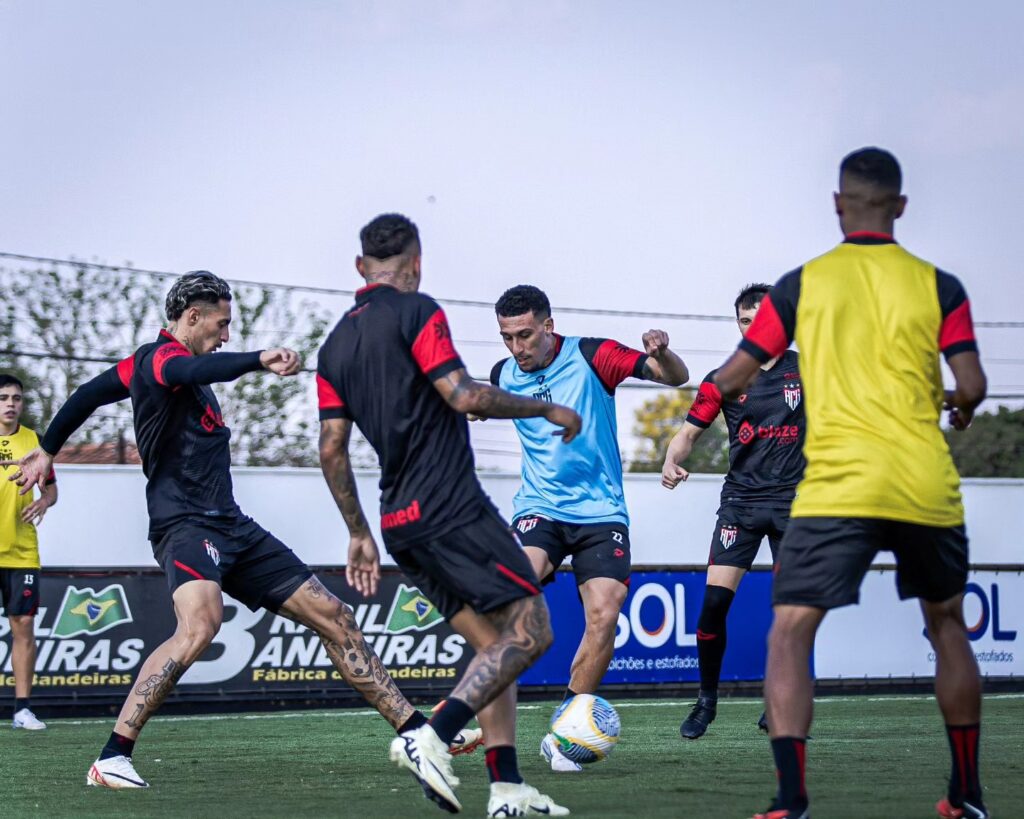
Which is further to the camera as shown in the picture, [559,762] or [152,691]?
[559,762]

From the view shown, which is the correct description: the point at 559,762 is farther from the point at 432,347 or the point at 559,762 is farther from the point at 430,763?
the point at 432,347

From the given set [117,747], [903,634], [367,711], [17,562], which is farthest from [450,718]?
[903,634]

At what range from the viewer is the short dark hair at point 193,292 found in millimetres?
6824

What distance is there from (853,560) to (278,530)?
11430 mm

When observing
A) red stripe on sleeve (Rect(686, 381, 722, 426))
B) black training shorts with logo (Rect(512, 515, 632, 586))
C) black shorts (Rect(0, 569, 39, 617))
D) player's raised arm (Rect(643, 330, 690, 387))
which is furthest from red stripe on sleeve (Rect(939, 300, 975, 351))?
black shorts (Rect(0, 569, 39, 617))

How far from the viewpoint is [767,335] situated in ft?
15.4

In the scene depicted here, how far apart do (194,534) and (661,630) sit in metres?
8.32

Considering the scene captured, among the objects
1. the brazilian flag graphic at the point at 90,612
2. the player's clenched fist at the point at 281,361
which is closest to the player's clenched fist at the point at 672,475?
the player's clenched fist at the point at 281,361

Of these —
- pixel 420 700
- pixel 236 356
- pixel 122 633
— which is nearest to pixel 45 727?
pixel 122 633

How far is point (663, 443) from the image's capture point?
113 ft

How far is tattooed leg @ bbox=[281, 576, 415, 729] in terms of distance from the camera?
6.87 m

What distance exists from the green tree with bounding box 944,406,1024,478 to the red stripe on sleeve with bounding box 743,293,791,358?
1396 inches

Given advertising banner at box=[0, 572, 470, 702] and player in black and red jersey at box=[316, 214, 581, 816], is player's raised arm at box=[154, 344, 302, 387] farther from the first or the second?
advertising banner at box=[0, 572, 470, 702]

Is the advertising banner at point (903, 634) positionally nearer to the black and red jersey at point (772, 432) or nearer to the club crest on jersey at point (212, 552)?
the black and red jersey at point (772, 432)
